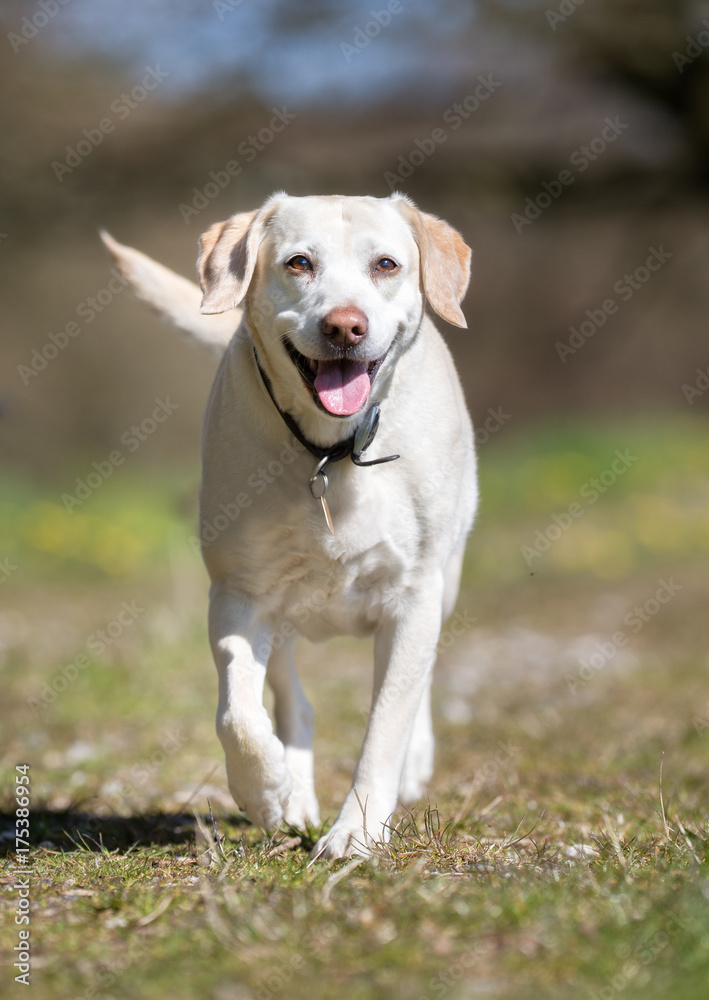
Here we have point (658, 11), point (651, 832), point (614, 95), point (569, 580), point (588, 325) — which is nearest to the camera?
point (651, 832)

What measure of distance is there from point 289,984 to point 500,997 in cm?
33

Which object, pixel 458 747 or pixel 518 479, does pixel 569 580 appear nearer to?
pixel 518 479

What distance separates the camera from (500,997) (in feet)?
5.76

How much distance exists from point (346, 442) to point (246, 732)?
0.79m

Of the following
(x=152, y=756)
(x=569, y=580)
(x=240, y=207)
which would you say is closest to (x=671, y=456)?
(x=569, y=580)
